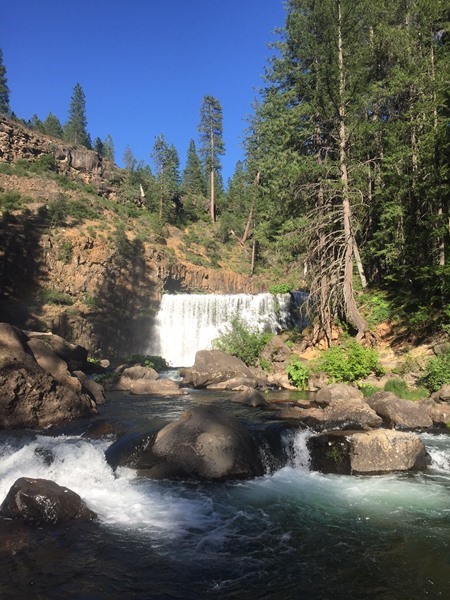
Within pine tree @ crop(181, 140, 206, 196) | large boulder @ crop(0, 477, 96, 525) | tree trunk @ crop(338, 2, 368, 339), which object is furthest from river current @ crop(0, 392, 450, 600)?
pine tree @ crop(181, 140, 206, 196)

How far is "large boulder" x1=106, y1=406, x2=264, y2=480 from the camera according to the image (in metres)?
9.09

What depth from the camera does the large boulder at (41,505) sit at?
22.4 ft

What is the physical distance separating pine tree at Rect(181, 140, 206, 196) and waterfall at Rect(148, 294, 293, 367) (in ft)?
126

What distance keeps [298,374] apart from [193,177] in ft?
195

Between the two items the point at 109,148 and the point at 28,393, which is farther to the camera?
the point at 109,148

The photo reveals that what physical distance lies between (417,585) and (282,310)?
82.9ft

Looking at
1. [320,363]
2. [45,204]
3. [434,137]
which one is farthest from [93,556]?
[45,204]

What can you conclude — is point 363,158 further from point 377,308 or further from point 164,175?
point 164,175

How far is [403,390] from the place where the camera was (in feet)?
51.3

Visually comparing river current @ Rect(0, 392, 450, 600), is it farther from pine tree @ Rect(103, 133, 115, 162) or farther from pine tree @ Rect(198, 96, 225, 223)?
→ pine tree @ Rect(103, 133, 115, 162)

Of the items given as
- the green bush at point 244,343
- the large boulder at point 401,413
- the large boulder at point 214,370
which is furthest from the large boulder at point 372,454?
the green bush at point 244,343

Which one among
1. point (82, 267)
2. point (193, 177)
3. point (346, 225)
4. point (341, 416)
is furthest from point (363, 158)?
point (193, 177)

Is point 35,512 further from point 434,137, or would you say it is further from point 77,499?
point 434,137

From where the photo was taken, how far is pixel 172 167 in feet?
194
